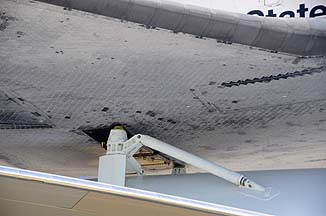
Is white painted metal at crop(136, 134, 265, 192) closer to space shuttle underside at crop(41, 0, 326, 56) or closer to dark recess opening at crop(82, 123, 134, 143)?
dark recess opening at crop(82, 123, 134, 143)

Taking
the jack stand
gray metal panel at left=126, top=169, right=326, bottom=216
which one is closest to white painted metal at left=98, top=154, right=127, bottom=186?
the jack stand

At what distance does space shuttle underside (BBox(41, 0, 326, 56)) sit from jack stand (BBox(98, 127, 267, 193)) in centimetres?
120

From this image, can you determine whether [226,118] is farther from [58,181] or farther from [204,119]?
[58,181]

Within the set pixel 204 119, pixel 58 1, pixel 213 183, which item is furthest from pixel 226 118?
pixel 58 1

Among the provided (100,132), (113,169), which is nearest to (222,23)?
(113,169)

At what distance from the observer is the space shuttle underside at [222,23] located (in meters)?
2.43

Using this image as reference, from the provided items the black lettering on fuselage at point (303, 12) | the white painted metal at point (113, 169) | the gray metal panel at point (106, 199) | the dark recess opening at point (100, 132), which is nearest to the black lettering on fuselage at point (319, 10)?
the black lettering on fuselage at point (303, 12)

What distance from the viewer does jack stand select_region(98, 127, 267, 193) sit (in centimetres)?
359

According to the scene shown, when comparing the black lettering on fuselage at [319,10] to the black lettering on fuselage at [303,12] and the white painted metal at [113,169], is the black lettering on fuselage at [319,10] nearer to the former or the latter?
the black lettering on fuselage at [303,12]

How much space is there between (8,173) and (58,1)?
4.74 feet

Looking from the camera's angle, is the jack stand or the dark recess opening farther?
the dark recess opening

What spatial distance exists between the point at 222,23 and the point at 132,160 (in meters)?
1.65

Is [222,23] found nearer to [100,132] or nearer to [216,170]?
[216,170]

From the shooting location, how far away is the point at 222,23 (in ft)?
8.46
